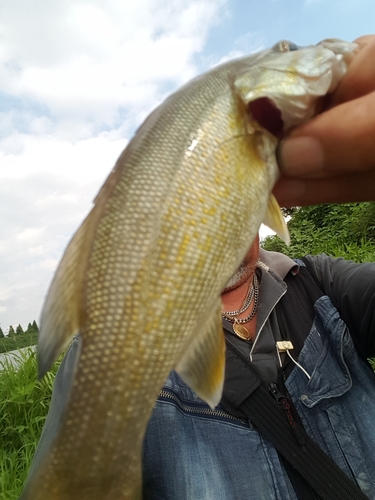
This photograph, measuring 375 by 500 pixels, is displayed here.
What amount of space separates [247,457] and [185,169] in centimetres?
157

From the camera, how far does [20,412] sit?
175 inches

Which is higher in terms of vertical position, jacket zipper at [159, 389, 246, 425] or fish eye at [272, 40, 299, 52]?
fish eye at [272, 40, 299, 52]

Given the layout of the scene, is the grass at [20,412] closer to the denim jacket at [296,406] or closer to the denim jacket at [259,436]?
the denim jacket at [296,406]

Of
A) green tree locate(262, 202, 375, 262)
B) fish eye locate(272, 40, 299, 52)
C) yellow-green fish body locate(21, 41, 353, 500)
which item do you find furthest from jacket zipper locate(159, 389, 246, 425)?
green tree locate(262, 202, 375, 262)

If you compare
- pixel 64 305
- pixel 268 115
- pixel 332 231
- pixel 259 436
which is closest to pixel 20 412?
pixel 259 436

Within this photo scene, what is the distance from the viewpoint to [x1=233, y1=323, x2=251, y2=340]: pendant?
250cm

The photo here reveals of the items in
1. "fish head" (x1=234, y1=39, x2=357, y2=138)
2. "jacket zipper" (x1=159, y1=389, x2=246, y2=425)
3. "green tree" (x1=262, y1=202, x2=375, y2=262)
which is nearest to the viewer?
"fish head" (x1=234, y1=39, x2=357, y2=138)

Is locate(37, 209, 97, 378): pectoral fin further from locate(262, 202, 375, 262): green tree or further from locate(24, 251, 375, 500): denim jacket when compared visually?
locate(262, 202, 375, 262): green tree

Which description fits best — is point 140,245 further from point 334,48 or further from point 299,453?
point 299,453

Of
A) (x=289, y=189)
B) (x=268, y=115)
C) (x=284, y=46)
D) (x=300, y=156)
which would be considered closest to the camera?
(x=300, y=156)

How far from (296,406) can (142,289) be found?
158 centimetres

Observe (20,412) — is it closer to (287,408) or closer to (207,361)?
(287,408)

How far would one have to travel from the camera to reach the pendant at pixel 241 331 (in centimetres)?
250

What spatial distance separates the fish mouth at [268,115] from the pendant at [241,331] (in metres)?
1.45
